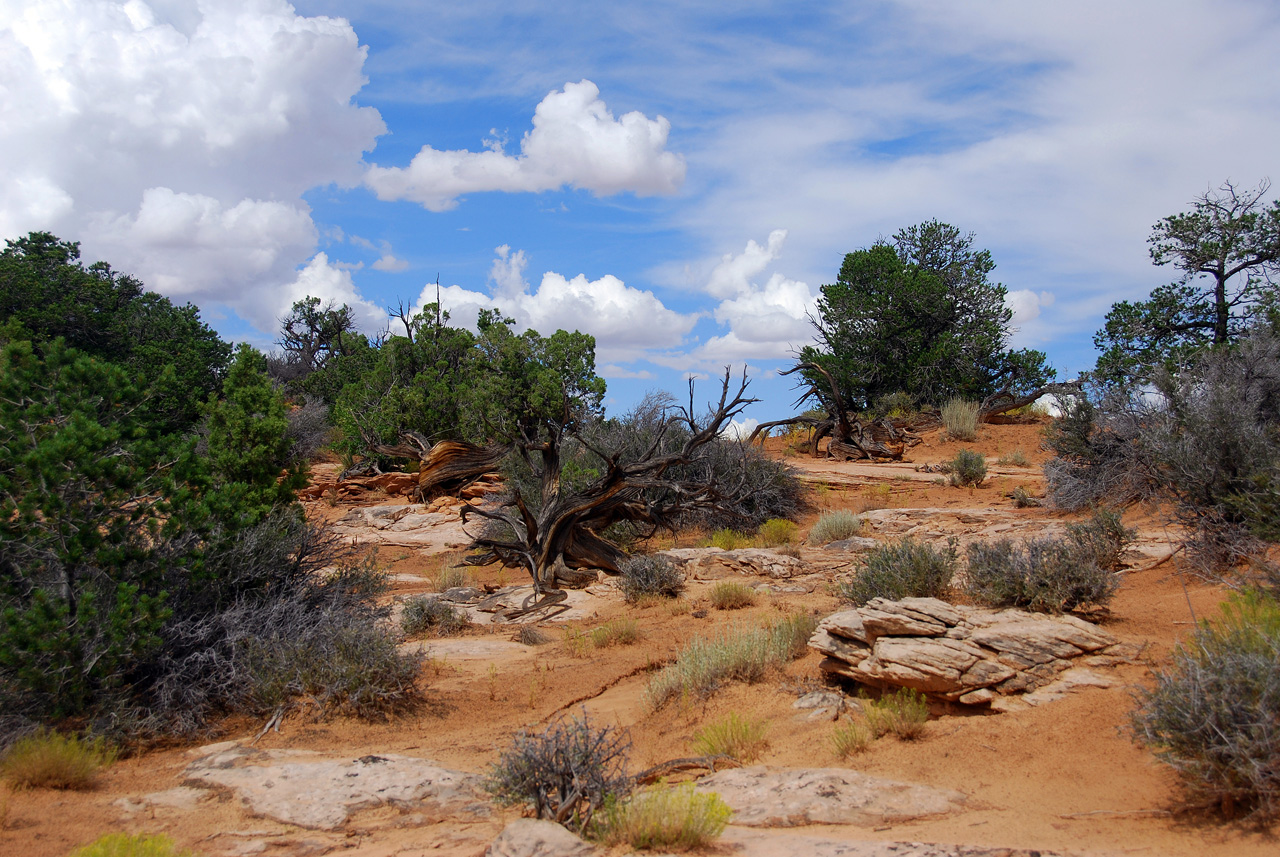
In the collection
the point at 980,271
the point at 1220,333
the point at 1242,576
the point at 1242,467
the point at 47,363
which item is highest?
the point at 980,271

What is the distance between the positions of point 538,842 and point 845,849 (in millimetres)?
1451

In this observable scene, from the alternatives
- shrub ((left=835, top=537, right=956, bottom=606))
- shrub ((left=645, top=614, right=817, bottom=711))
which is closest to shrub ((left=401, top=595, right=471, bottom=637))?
shrub ((left=645, top=614, right=817, bottom=711))

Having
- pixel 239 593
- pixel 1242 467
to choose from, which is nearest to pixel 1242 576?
pixel 1242 467

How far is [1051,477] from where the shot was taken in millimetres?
14352

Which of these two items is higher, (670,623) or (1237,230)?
(1237,230)

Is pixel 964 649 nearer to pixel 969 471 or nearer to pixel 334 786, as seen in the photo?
pixel 334 786

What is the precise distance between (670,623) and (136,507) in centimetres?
592

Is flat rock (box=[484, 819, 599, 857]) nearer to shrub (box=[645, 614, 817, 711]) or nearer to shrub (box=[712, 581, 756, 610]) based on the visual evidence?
shrub (box=[645, 614, 817, 711])

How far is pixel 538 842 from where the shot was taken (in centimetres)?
361

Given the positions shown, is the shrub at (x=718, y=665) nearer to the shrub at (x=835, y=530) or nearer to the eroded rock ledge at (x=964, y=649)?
the eroded rock ledge at (x=964, y=649)

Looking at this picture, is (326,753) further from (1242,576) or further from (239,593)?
(1242,576)

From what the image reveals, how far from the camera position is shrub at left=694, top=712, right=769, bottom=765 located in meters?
5.43

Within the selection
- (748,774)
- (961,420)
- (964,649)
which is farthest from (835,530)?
(961,420)

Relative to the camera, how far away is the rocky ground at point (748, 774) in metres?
3.88
